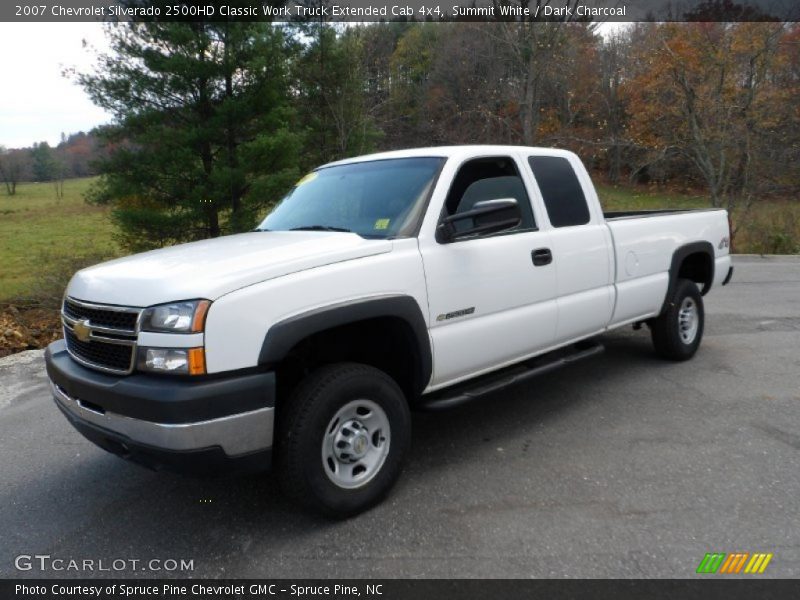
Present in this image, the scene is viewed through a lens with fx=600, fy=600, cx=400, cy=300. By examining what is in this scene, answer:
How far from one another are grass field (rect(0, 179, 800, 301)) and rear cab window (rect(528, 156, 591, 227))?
8186 mm

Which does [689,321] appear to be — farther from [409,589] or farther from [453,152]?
[409,589]

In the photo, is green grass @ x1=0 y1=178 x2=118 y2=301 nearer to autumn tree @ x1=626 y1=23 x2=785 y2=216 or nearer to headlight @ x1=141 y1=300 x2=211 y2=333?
headlight @ x1=141 y1=300 x2=211 y2=333

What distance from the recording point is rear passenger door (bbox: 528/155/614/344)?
4332 mm

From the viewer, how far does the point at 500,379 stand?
395 centimetres

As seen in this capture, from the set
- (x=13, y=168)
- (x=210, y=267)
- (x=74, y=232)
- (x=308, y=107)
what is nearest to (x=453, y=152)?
(x=210, y=267)

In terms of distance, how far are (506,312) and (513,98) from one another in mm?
23526

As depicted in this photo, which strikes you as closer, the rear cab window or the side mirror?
the side mirror

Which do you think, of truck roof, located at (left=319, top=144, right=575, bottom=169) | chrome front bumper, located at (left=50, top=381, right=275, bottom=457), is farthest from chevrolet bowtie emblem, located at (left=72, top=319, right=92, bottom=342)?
truck roof, located at (left=319, top=144, right=575, bottom=169)

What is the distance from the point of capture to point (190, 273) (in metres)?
2.83

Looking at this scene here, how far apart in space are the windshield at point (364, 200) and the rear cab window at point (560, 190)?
39.6 inches

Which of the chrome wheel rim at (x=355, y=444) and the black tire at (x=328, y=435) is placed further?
the chrome wheel rim at (x=355, y=444)

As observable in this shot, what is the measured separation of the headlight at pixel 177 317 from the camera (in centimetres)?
262

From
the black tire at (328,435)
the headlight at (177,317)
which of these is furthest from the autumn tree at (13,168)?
the black tire at (328,435)

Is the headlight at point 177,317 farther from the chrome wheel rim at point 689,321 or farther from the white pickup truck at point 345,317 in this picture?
the chrome wheel rim at point 689,321
